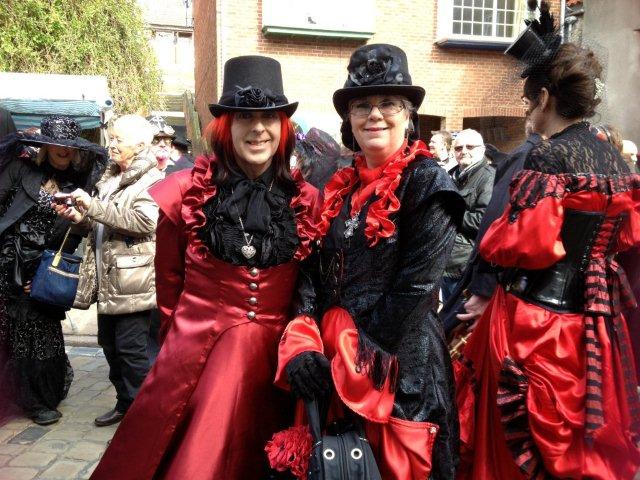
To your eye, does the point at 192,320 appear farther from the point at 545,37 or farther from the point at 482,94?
the point at 482,94

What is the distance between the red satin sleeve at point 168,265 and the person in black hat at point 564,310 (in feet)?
4.46

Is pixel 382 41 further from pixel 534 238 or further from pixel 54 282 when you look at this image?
pixel 534 238

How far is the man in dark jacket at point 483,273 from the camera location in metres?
2.97

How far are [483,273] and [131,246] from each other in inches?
90.5

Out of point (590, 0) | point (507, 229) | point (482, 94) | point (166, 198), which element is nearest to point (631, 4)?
point (590, 0)

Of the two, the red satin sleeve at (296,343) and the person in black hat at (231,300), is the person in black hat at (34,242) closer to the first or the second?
the person in black hat at (231,300)

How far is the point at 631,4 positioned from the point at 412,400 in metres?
9.55

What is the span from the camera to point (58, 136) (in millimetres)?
4113

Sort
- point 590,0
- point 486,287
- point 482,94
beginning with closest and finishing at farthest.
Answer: point 486,287 < point 590,0 < point 482,94

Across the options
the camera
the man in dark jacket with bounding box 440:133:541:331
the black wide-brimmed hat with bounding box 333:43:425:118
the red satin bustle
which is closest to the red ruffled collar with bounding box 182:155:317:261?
the red satin bustle

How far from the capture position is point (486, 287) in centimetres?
298

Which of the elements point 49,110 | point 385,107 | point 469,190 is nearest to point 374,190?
point 385,107

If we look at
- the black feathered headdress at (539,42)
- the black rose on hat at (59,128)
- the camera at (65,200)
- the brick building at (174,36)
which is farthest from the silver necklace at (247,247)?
the brick building at (174,36)

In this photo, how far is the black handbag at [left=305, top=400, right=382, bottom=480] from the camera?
1.90 meters
